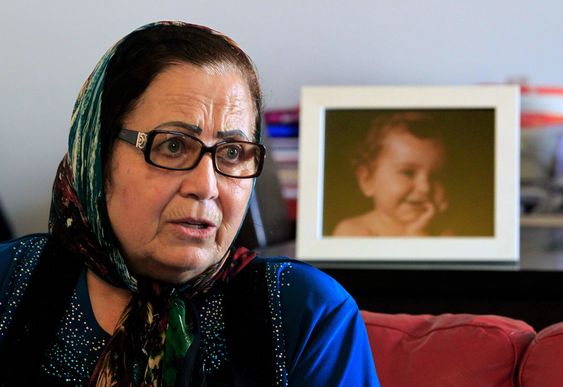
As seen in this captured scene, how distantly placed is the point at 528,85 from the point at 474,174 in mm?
373

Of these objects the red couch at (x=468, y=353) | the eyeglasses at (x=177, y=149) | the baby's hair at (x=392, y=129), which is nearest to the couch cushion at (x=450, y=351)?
the red couch at (x=468, y=353)

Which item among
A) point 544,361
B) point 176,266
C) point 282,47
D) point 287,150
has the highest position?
point 282,47

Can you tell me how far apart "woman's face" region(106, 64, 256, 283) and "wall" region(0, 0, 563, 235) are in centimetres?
113

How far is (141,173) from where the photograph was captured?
4.34 ft

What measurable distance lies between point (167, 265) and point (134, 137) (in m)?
0.17

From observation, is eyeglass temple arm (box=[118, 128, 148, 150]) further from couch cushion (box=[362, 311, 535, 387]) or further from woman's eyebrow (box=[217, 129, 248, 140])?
couch cushion (box=[362, 311, 535, 387])

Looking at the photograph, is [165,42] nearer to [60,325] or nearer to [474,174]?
[60,325]

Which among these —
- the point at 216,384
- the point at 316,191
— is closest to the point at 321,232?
the point at 316,191

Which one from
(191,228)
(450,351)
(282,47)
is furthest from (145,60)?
(282,47)

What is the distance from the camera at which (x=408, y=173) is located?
6.99 feet

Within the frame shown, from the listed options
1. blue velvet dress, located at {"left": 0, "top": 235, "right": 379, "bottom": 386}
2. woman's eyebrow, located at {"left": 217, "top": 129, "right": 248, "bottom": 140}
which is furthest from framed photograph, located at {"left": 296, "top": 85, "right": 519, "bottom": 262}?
woman's eyebrow, located at {"left": 217, "top": 129, "right": 248, "bottom": 140}

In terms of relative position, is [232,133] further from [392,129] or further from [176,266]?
[392,129]

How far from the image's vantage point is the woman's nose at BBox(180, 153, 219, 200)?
131cm

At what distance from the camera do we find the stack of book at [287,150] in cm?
232
